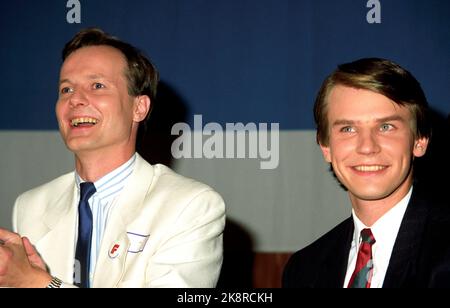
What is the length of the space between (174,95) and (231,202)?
A: 2.38 feet

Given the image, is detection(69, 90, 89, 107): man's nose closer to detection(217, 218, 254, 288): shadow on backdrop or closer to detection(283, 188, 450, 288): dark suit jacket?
detection(283, 188, 450, 288): dark suit jacket

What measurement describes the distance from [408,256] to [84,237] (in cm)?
108

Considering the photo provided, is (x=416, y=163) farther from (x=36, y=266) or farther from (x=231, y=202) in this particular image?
(x=36, y=266)

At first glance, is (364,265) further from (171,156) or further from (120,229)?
(171,156)

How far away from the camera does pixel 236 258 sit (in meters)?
3.29

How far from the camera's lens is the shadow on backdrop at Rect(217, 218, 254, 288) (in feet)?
10.7

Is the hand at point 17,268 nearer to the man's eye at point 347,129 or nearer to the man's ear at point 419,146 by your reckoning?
the man's eye at point 347,129

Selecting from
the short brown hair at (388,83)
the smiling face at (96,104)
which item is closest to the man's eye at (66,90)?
the smiling face at (96,104)

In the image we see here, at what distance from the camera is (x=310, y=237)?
329 cm

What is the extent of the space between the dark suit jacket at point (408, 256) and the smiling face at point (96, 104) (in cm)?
81

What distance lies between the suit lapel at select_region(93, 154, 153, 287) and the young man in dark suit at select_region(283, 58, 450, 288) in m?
0.63

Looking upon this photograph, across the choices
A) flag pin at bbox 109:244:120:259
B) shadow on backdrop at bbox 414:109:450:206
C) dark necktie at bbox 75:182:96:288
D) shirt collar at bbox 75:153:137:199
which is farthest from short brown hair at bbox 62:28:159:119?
shadow on backdrop at bbox 414:109:450:206

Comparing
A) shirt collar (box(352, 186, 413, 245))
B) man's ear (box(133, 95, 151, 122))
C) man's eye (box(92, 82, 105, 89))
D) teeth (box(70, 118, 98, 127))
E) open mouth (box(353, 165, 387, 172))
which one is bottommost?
shirt collar (box(352, 186, 413, 245))
